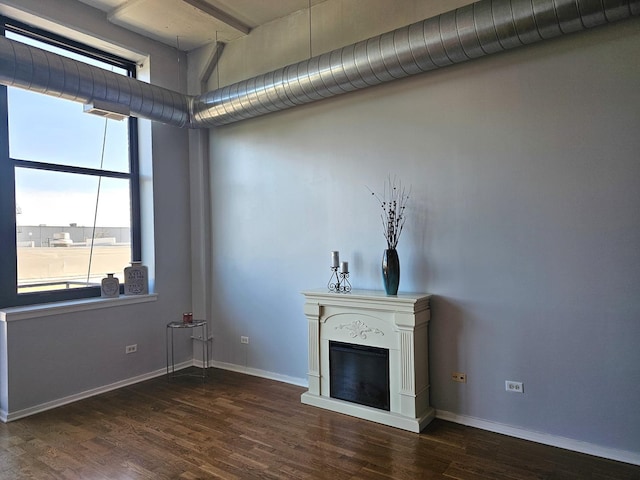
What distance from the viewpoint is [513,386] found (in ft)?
9.92

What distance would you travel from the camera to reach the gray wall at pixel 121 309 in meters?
3.55

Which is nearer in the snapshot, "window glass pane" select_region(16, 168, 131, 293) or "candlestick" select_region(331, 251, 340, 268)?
"candlestick" select_region(331, 251, 340, 268)

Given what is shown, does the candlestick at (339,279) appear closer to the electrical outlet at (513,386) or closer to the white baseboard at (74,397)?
the electrical outlet at (513,386)

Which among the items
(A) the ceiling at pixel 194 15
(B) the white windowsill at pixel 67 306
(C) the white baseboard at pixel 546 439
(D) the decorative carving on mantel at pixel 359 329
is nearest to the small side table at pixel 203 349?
(B) the white windowsill at pixel 67 306

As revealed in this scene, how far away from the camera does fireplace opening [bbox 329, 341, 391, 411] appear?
10.8 ft

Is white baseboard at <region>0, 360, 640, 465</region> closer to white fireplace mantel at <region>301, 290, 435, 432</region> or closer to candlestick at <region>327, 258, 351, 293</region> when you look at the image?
white fireplace mantel at <region>301, 290, 435, 432</region>

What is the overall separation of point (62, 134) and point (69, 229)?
929 millimetres

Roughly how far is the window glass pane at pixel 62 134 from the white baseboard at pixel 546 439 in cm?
409

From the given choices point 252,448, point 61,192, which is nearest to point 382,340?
point 252,448

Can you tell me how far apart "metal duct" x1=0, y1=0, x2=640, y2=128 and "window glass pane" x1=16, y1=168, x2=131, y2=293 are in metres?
0.94

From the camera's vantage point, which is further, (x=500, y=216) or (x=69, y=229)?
(x=69, y=229)

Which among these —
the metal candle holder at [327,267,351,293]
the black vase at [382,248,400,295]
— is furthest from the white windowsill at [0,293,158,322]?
the black vase at [382,248,400,295]

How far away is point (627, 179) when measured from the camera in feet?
8.65

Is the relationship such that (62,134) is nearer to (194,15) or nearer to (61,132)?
(61,132)
